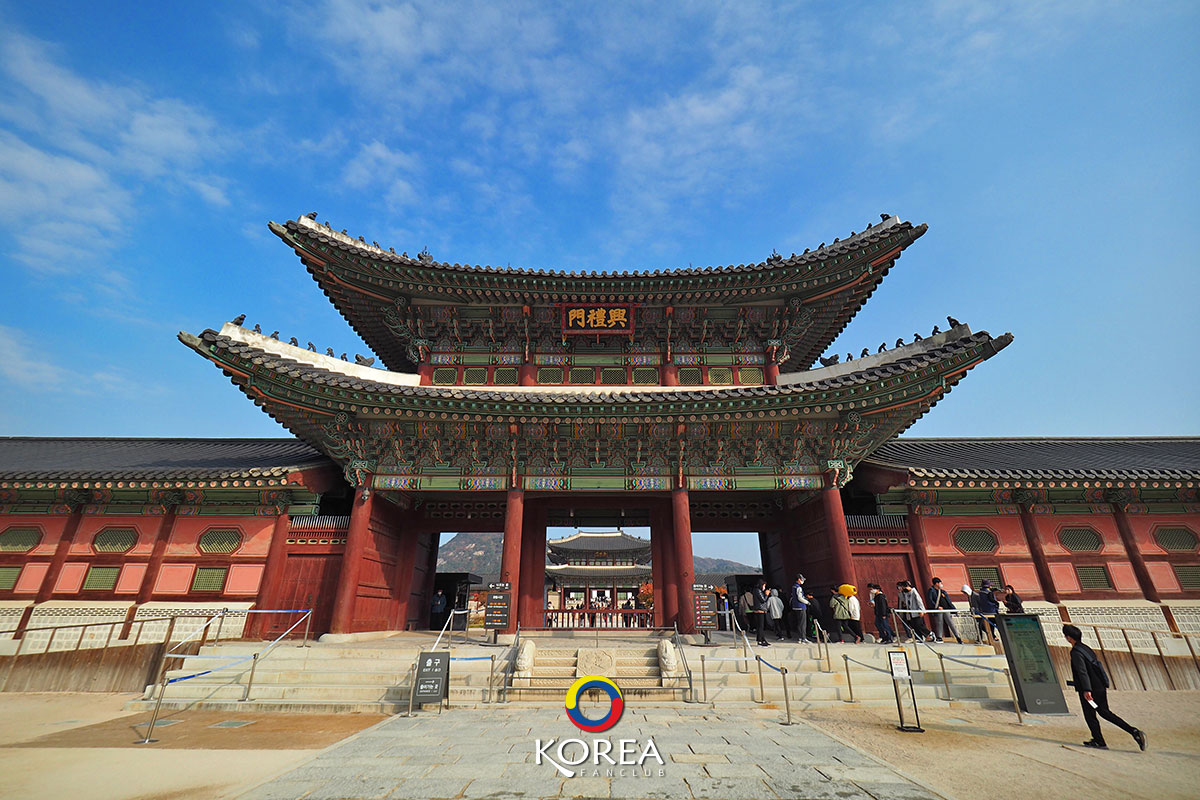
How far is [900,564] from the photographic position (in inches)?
572

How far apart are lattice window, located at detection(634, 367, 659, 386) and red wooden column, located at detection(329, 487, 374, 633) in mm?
8826

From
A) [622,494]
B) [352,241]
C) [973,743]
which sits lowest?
[973,743]

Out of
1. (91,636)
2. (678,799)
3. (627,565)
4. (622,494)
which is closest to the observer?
(678,799)

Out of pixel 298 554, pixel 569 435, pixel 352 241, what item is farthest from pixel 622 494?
pixel 352 241

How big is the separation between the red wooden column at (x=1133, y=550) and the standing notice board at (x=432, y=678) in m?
18.6

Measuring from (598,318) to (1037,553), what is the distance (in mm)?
14582

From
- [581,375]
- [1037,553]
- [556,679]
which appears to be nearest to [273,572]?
[556,679]

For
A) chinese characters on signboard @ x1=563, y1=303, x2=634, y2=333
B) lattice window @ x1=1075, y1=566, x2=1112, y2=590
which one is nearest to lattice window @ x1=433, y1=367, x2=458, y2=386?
chinese characters on signboard @ x1=563, y1=303, x2=634, y2=333

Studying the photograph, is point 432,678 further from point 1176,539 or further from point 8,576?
point 1176,539

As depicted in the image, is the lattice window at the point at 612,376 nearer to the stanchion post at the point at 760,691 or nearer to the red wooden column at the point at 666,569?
the red wooden column at the point at 666,569

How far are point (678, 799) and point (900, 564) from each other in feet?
41.1

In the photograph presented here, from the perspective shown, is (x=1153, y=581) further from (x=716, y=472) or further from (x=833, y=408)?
(x=716, y=472)

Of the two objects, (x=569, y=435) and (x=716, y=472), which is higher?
(x=569, y=435)

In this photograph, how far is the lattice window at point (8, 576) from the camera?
14.1m
